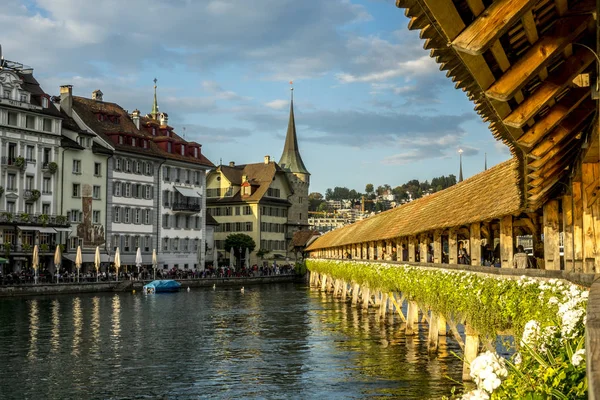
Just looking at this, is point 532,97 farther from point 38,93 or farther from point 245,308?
point 38,93

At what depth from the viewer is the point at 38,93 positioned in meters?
68.9

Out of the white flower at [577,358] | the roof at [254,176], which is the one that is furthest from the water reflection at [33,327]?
the roof at [254,176]

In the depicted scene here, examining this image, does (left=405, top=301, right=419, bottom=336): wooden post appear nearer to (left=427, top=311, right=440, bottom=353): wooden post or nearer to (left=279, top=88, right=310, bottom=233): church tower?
(left=427, top=311, right=440, bottom=353): wooden post

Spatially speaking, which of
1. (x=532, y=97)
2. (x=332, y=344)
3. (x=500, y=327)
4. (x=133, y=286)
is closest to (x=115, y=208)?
(x=133, y=286)

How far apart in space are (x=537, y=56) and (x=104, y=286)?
62856 mm

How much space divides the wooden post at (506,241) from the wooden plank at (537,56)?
1620 centimetres

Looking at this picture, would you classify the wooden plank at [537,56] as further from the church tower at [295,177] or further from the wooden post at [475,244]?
the church tower at [295,177]

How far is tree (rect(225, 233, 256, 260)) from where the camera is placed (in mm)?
103250

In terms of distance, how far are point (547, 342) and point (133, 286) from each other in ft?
212

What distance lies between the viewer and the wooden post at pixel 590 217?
15602 millimetres

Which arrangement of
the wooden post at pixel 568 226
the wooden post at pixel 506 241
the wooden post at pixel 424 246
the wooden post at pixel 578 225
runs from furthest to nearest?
the wooden post at pixel 424 246, the wooden post at pixel 506 241, the wooden post at pixel 568 226, the wooden post at pixel 578 225

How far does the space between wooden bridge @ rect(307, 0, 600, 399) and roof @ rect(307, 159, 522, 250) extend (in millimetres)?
88

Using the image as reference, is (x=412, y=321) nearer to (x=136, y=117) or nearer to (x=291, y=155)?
(x=136, y=117)

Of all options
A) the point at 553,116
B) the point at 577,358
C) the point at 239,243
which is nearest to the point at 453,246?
the point at 553,116
